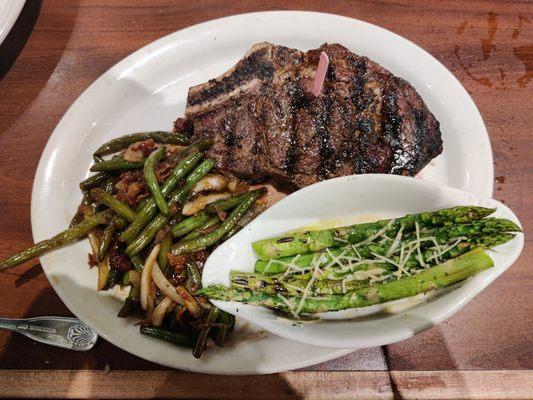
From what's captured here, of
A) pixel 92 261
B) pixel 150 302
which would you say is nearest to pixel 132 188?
pixel 92 261

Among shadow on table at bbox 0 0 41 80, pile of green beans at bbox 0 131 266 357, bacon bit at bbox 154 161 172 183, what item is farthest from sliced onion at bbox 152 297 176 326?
shadow on table at bbox 0 0 41 80

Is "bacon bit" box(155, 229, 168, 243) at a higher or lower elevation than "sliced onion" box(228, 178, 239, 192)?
lower

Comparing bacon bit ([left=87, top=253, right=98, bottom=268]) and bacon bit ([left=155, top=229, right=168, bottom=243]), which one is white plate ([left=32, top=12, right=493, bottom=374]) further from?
bacon bit ([left=155, top=229, right=168, bottom=243])

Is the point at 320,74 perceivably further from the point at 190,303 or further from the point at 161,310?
the point at 161,310

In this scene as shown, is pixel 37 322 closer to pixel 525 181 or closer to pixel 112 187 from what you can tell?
pixel 112 187

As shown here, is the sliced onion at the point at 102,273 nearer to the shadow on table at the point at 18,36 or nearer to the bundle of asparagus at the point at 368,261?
the bundle of asparagus at the point at 368,261
